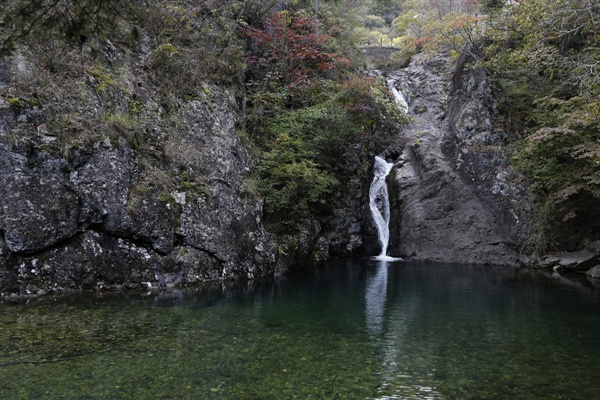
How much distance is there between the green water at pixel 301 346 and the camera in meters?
4.90

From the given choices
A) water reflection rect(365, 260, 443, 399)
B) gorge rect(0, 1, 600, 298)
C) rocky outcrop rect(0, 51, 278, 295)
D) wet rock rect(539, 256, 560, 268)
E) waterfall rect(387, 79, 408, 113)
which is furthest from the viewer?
waterfall rect(387, 79, 408, 113)

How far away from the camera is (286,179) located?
14641 millimetres

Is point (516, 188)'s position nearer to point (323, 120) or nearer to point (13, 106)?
point (323, 120)

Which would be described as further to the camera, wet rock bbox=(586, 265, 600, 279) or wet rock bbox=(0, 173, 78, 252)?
wet rock bbox=(586, 265, 600, 279)

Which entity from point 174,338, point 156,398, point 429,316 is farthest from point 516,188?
point 156,398

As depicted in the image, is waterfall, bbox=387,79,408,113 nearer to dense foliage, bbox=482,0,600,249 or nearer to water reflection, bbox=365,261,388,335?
dense foliage, bbox=482,0,600,249

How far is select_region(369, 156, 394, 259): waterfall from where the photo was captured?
65.8ft

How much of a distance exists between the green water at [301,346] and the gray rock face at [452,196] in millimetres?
6873

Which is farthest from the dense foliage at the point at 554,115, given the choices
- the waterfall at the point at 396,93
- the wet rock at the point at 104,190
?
the wet rock at the point at 104,190

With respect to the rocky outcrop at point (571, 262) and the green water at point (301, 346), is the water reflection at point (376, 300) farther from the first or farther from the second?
the rocky outcrop at point (571, 262)

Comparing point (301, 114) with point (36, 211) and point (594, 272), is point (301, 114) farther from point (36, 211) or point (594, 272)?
point (594, 272)

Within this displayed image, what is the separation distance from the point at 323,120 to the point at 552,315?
33.7 feet

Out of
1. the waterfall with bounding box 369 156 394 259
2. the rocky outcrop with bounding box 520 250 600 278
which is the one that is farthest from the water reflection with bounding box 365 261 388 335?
the rocky outcrop with bounding box 520 250 600 278

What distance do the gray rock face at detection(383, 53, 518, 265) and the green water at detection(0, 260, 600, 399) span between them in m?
6.87
